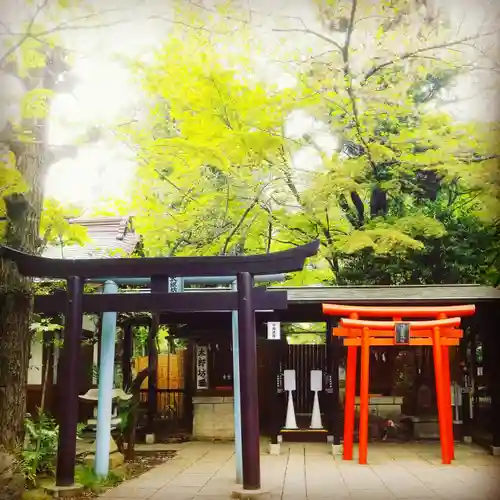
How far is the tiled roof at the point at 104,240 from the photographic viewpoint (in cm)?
962

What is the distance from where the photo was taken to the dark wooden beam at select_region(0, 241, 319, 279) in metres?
5.06

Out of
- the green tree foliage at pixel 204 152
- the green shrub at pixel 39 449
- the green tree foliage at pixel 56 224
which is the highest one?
the green tree foliage at pixel 204 152

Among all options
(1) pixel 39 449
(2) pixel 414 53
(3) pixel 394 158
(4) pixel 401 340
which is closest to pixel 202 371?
(4) pixel 401 340

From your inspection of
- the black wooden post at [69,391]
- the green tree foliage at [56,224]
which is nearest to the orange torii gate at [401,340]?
the green tree foliage at [56,224]

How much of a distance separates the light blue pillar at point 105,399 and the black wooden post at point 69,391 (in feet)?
1.79

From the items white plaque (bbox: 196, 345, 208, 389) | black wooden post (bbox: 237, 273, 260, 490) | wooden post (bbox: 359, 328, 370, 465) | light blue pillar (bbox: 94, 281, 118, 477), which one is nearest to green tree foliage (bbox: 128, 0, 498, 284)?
white plaque (bbox: 196, 345, 208, 389)

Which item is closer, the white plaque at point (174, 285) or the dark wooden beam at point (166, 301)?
the dark wooden beam at point (166, 301)

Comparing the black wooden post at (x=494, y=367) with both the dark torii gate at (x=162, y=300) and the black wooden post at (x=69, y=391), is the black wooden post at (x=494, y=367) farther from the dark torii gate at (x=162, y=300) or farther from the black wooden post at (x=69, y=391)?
the black wooden post at (x=69, y=391)

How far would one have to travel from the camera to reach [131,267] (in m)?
5.17

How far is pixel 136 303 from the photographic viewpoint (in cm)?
514

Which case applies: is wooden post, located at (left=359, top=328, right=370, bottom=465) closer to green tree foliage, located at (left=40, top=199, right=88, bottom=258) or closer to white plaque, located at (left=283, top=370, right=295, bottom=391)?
white plaque, located at (left=283, top=370, right=295, bottom=391)

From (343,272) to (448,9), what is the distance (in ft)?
17.0

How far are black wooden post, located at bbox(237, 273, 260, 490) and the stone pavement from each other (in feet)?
1.11

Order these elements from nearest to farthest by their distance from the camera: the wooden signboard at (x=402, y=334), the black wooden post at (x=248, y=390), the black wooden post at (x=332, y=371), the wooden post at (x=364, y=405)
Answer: the black wooden post at (x=248, y=390)
the wooden post at (x=364, y=405)
the wooden signboard at (x=402, y=334)
the black wooden post at (x=332, y=371)
